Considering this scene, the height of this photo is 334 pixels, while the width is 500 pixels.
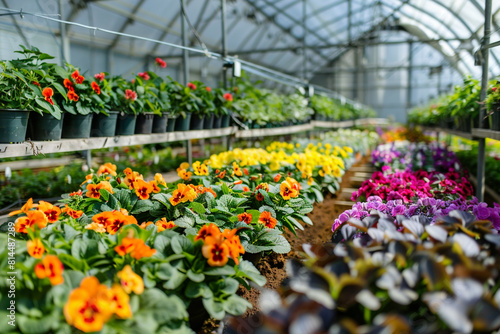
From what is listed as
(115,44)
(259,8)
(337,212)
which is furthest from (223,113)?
(259,8)

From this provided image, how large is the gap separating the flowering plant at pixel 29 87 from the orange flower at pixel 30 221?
2.70ft

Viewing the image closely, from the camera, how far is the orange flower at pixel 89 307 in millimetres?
854

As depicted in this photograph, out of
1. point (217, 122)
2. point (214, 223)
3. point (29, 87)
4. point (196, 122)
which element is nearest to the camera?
point (214, 223)

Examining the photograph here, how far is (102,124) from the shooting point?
2496 mm

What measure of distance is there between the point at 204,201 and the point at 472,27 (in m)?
10.8

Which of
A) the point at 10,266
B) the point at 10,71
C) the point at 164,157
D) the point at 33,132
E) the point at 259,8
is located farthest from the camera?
the point at 259,8

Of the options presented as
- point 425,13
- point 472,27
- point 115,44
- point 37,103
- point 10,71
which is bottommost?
point 37,103

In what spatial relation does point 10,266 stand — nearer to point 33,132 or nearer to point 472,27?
point 33,132

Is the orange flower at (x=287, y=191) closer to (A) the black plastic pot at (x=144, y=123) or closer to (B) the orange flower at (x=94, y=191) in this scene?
(B) the orange flower at (x=94, y=191)

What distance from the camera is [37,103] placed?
1.99m

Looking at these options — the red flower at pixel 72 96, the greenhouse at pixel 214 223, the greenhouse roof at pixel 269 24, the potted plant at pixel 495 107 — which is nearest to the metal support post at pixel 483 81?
the greenhouse at pixel 214 223

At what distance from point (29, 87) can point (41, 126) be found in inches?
9.3

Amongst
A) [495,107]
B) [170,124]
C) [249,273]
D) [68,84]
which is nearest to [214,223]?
[249,273]

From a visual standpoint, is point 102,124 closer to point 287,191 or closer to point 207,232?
point 287,191
